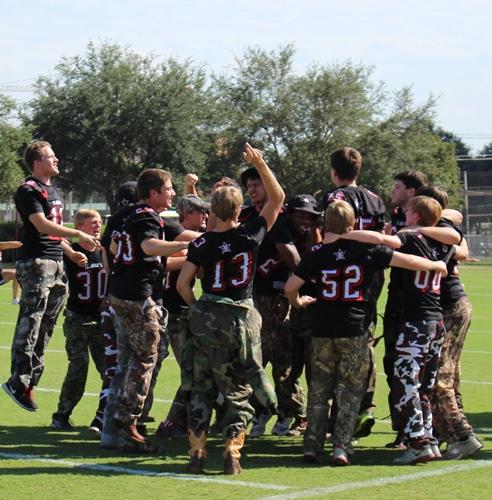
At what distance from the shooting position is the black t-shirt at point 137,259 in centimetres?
841

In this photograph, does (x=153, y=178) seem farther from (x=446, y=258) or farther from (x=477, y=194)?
(x=477, y=194)

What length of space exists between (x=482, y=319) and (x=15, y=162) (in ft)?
→ 137

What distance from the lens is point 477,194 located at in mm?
95375

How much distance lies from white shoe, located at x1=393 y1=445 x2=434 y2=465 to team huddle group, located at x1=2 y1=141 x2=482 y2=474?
0.01 m

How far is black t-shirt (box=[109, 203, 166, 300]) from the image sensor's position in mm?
8406

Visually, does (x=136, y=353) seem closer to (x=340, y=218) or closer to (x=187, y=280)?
(x=187, y=280)

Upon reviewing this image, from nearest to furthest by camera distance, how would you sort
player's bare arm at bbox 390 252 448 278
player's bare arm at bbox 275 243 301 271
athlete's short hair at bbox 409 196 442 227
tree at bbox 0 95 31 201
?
player's bare arm at bbox 390 252 448 278
athlete's short hair at bbox 409 196 442 227
player's bare arm at bbox 275 243 301 271
tree at bbox 0 95 31 201

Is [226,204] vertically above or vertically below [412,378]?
above

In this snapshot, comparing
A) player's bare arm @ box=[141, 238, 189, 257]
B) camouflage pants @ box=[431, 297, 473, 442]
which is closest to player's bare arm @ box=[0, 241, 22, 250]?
player's bare arm @ box=[141, 238, 189, 257]

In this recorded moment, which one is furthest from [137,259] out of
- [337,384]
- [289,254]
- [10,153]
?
[10,153]

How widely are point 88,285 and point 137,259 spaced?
5.13 feet

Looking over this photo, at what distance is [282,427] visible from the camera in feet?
31.0

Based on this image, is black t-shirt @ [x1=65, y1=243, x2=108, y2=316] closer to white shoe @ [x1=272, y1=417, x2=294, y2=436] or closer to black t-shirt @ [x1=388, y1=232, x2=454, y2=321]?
white shoe @ [x1=272, y1=417, x2=294, y2=436]

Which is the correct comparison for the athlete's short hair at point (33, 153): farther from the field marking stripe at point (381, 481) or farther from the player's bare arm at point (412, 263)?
the field marking stripe at point (381, 481)
